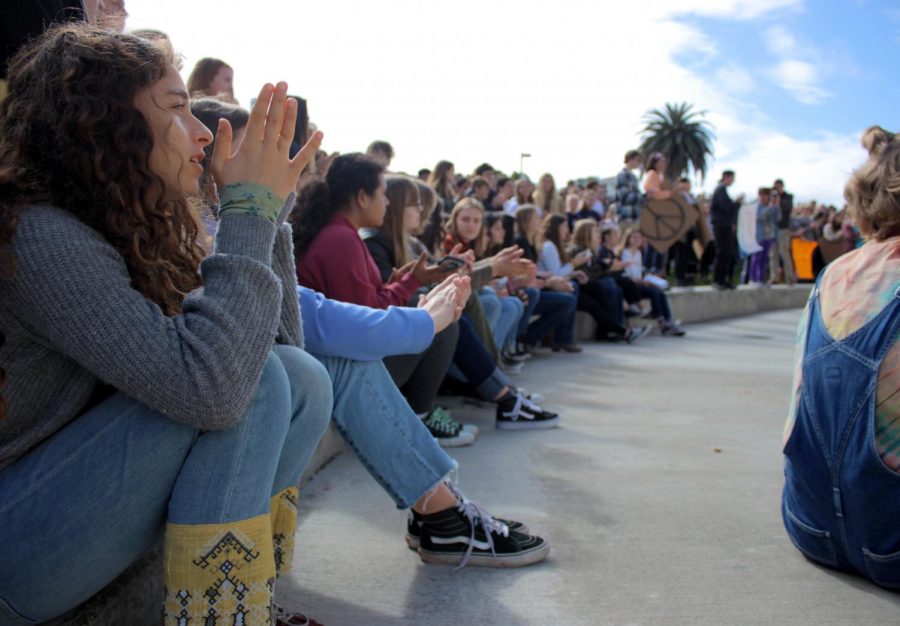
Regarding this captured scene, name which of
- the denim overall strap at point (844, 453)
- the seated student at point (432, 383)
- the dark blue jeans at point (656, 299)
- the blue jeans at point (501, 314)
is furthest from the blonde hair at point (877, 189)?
the dark blue jeans at point (656, 299)

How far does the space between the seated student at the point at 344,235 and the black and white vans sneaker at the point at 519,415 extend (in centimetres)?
97

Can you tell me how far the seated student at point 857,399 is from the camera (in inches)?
82.7

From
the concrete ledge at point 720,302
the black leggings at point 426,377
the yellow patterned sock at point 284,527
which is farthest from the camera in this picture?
the concrete ledge at point 720,302

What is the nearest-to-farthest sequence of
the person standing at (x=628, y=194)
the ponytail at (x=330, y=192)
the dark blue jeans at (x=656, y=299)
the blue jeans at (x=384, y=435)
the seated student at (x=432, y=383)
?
1. the blue jeans at (x=384, y=435)
2. the ponytail at (x=330, y=192)
3. the seated student at (x=432, y=383)
4. the dark blue jeans at (x=656, y=299)
5. the person standing at (x=628, y=194)

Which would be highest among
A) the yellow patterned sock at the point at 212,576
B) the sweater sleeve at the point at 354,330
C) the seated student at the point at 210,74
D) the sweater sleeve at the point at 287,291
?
the seated student at the point at 210,74

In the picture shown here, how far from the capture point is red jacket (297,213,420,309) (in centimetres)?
312

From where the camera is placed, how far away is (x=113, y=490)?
1.36 meters

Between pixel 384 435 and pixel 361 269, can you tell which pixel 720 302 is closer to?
pixel 361 269

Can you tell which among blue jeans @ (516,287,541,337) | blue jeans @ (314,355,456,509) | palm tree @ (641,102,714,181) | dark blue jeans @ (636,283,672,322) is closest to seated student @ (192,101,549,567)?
blue jeans @ (314,355,456,509)

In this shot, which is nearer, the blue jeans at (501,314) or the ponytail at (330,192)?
the ponytail at (330,192)

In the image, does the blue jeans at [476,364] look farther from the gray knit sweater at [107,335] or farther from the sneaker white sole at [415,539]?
the gray knit sweater at [107,335]

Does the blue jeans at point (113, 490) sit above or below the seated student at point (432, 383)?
above

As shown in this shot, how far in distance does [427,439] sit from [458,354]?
1901mm

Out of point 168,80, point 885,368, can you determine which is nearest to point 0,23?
point 168,80
